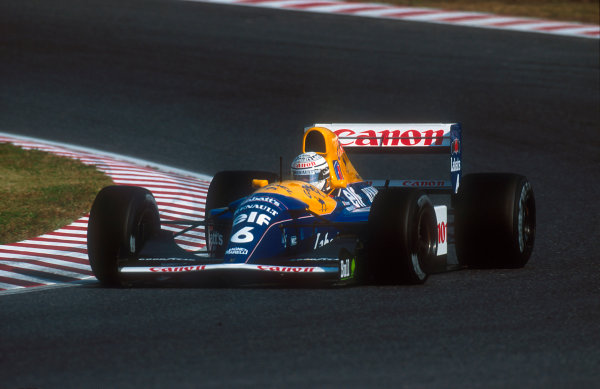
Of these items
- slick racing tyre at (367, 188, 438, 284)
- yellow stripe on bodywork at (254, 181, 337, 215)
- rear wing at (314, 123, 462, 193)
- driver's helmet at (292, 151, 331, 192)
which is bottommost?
slick racing tyre at (367, 188, 438, 284)

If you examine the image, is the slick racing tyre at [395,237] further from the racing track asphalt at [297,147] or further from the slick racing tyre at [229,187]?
the slick racing tyre at [229,187]

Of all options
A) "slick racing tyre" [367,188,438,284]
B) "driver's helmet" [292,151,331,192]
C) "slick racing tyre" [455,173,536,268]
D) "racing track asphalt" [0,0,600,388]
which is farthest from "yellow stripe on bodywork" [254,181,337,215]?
"slick racing tyre" [455,173,536,268]

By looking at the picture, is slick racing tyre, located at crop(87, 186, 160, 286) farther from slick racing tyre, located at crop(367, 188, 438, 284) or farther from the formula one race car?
slick racing tyre, located at crop(367, 188, 438, 284)

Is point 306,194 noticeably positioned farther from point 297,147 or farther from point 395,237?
point 297,147

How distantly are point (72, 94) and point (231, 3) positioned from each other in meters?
7.04

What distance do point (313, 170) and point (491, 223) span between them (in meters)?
1.34

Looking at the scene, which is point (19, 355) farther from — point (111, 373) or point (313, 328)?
point (313, 328)

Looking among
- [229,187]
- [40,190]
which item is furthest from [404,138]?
[40,190]

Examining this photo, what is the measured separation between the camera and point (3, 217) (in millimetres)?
10406

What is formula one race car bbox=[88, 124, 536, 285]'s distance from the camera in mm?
7742

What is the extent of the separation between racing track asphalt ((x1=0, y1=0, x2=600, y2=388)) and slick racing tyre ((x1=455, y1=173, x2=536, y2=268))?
22cm

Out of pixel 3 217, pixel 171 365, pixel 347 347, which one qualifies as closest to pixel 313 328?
pixel 347 347

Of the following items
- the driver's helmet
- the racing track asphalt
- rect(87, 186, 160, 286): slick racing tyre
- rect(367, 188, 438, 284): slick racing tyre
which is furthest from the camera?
the driver's helmet

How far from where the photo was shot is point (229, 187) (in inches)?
366
